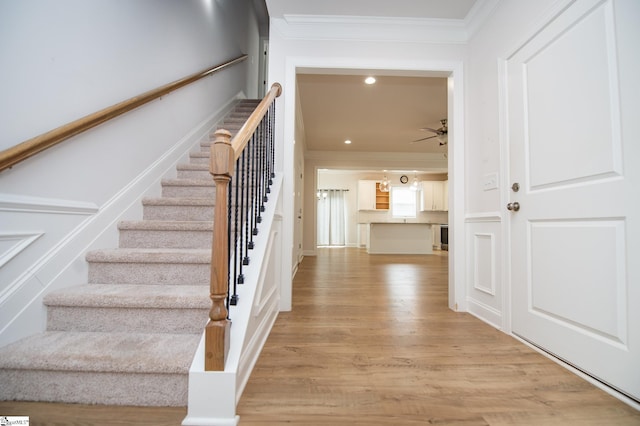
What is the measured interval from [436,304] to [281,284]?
1.46 m

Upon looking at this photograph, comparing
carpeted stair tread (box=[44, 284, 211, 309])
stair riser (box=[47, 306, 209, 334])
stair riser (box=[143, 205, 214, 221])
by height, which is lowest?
stair riser (box=[47, 306, 209, 334])

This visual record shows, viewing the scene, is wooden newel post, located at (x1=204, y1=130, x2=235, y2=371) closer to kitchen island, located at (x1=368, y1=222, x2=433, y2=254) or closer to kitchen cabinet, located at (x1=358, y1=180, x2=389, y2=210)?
kitchen island, located at (x1=368, y1=222, x2=433, y2=254)

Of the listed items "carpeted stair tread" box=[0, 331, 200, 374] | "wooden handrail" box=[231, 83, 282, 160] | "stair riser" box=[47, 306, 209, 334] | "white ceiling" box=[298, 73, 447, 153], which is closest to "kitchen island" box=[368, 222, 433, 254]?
"white ceiling" box=[298, 73, 447, 153]

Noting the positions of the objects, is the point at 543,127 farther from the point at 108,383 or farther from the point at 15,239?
the point at 15,239

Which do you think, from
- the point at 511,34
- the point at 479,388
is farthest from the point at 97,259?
the point at 511,34

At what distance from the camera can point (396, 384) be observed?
1239 millimetres

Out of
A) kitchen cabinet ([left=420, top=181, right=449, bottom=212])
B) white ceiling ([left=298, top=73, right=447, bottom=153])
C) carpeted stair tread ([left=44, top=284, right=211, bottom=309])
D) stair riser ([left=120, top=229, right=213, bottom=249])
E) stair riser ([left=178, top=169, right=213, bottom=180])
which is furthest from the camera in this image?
kitchen cabinet ([left=420, top=181, right=449, bottom=212])

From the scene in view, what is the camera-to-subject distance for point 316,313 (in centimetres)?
221

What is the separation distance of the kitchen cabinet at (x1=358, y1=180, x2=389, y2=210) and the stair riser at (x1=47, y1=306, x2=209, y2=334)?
8223mm

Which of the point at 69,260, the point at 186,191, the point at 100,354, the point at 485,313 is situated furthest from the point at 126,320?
the point at 485,313

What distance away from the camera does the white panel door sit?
45.4 inches

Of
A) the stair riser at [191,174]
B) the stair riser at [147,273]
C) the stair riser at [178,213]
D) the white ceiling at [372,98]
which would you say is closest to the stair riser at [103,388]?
the stair riser at [147,273]

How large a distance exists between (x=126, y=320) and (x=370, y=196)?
8479 millimetres

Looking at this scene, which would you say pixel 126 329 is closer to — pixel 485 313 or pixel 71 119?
pixel 71 119
